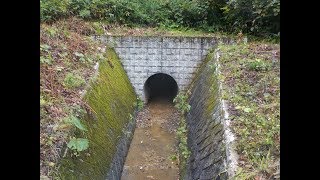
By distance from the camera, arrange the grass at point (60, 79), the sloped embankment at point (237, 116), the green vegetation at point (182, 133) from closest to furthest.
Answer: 1. the sloped embankment at point (237, 116)
2. the grass at point (60, 79)
3. the green vegetation at point (182, 133)

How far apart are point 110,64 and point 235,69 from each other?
4.02 m

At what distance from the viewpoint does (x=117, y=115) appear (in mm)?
9320

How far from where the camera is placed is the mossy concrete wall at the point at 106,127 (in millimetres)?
5948

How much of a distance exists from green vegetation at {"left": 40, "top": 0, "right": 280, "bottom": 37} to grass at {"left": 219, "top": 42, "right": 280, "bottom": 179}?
1.61 metres

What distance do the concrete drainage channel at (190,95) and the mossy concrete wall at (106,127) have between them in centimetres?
3

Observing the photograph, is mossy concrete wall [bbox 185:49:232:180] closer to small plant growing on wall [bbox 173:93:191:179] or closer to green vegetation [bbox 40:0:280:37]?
small plant growing on wall [bbox 173:93:191:179]

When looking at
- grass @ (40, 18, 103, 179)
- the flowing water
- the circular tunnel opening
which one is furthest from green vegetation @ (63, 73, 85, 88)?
the circular tunnel opening

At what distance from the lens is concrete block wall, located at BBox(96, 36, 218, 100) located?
12.5m

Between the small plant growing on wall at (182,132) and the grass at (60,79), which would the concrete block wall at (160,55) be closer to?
the small plant growing on wall at (182,132)

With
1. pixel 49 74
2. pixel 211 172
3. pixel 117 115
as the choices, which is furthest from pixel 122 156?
pixel 211 172

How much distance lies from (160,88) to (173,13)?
3252 millimetres

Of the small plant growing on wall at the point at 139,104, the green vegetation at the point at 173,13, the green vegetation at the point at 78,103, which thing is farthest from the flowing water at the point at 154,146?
the green vegetation at the point at 173,13

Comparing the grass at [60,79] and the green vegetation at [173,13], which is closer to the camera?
the grass at [60,79]
